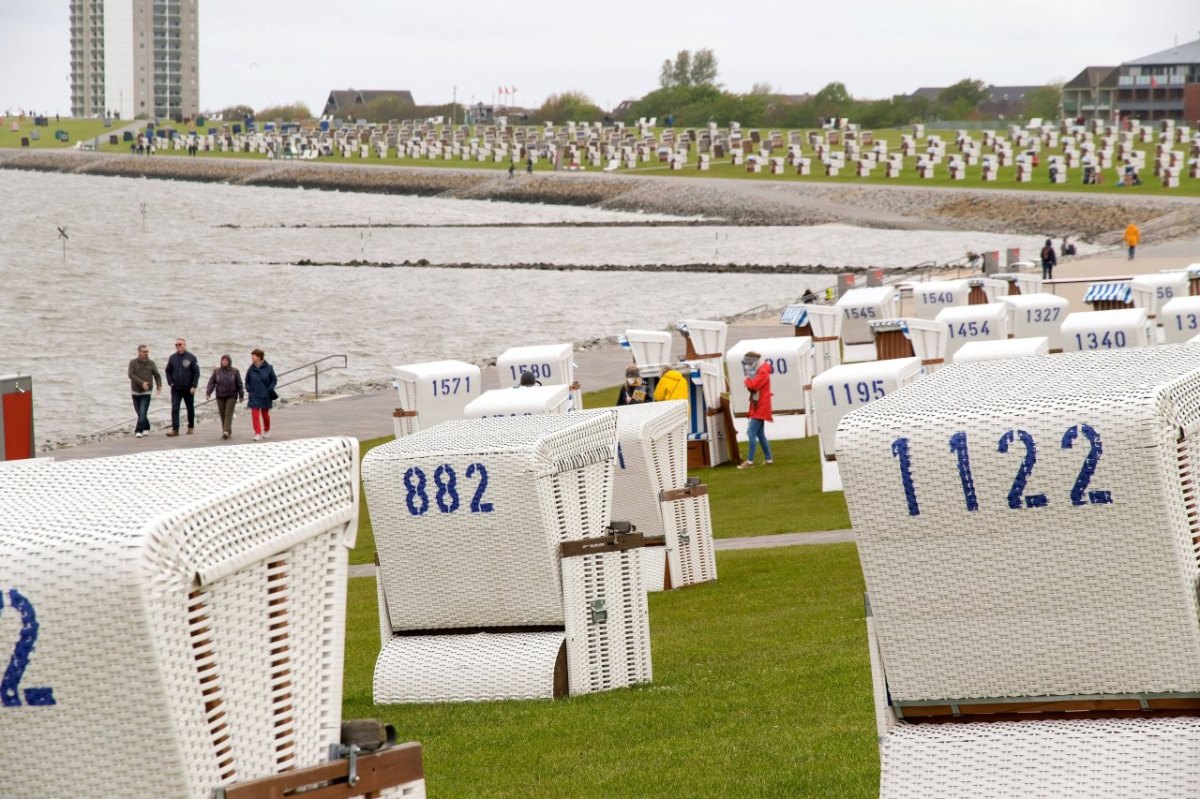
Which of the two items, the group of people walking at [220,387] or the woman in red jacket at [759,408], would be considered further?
the group of people walking at [220,387]

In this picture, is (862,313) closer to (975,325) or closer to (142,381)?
(975,325)

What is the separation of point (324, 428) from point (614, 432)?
20.3m

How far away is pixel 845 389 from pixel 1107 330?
16.4 ft

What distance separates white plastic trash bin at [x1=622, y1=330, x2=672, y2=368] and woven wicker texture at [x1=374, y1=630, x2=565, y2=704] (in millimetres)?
17280

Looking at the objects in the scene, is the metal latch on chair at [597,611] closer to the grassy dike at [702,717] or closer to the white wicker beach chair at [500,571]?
the white wicker beach chair at [500,571]

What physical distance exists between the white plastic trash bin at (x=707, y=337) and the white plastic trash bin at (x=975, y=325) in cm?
383

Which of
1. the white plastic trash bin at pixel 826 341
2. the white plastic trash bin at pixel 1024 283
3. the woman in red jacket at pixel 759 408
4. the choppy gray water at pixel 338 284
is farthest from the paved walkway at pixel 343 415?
the woman in red jacket at pixel 759 408

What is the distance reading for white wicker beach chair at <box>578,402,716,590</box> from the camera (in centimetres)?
1518

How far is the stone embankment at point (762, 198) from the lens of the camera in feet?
261

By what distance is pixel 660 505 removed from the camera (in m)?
15.3

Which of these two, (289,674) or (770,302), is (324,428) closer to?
(289,674)

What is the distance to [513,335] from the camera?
2221 inches

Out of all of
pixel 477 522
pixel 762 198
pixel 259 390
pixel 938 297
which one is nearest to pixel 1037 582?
pixel 477 522

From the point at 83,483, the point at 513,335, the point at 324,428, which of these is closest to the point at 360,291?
the point at 513,335
